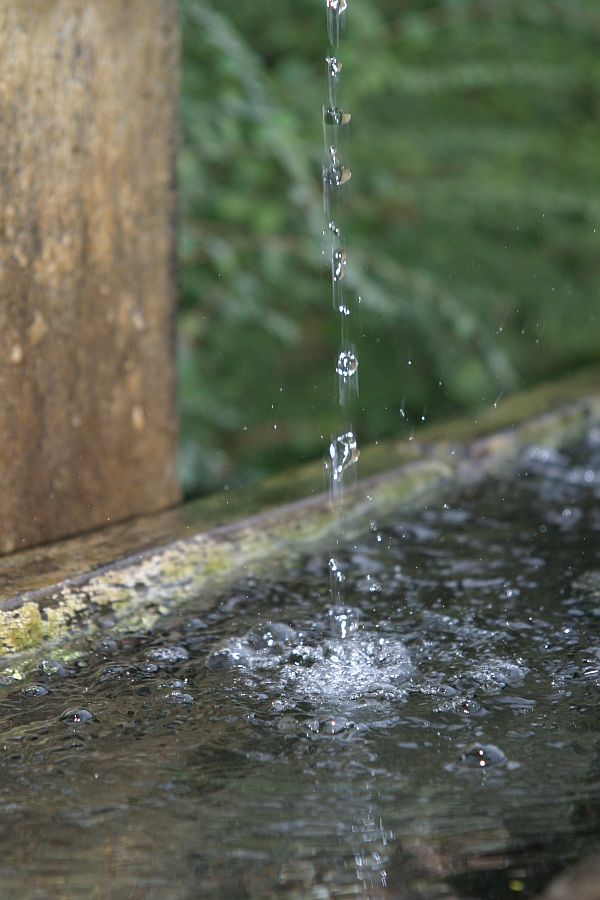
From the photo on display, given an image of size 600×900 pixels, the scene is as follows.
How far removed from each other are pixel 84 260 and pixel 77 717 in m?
0.80

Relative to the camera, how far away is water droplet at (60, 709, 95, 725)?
3.80ft

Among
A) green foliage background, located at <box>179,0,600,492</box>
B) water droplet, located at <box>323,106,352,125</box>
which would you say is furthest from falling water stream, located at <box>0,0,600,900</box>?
green foliage background, located at <box>179,0,600,492</box>

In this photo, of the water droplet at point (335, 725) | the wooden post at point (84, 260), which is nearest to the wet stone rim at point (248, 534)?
the wooden post at point (84, 260)

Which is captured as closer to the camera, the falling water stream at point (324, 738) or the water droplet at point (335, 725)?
the falling water stream at point (324, 738)

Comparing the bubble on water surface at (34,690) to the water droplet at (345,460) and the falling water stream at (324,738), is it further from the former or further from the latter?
the water droplet at (345,460)

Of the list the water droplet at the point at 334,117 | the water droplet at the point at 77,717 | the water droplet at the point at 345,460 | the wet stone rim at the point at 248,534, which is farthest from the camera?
the water droplet at the point at 345,460

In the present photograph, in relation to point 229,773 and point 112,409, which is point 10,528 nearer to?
point 112,409

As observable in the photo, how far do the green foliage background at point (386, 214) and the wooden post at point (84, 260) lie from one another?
0.75 metres

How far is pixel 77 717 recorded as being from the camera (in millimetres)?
1169

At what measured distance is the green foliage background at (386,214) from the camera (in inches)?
115

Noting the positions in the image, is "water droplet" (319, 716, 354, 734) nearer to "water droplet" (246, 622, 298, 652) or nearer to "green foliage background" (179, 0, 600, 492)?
"water droplet" (246, 622, 298, 652)

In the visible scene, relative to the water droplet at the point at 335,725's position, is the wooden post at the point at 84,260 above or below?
above

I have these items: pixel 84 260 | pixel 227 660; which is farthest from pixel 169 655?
pixel 84 260

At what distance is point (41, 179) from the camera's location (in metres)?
1.67
